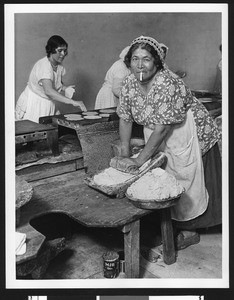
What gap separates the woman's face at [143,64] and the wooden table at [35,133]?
3.02 ft

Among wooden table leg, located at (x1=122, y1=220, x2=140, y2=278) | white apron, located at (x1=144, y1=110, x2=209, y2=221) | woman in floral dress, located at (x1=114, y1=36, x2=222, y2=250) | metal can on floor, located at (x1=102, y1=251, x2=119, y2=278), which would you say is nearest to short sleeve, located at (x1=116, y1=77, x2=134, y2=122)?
woman in floral dress, located at (x1=114, y1=36, x2=222, y2=250)

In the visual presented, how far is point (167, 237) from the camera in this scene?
316 cm

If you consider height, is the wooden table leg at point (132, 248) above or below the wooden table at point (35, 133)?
below

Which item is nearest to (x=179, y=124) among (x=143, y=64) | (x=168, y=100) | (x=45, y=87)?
(x=168, y=100)

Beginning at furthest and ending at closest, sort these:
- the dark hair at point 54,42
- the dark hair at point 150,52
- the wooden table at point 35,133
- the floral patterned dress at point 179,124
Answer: the dark hair at point 54,42
the wooden table at point 35,133
the floral patterned dress at point 179,124
the dark hair at point 150,52

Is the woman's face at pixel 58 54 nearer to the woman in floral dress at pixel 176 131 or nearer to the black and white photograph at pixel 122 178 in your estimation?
the black and white photograph at pixel 122 178

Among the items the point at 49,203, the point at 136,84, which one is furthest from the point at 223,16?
the point at 49,203

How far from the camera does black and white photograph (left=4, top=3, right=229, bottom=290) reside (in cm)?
260

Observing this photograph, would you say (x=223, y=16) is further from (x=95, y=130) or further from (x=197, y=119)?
(x=95, y=130)

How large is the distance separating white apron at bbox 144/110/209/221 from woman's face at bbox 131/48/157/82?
1.67 feet

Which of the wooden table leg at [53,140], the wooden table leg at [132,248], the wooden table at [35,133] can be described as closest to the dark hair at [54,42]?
the wooden table at [35,133]

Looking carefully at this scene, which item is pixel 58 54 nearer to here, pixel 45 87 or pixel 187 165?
pixel 45 87

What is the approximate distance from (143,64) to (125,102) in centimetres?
46

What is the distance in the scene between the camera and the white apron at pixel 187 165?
3.35 m
